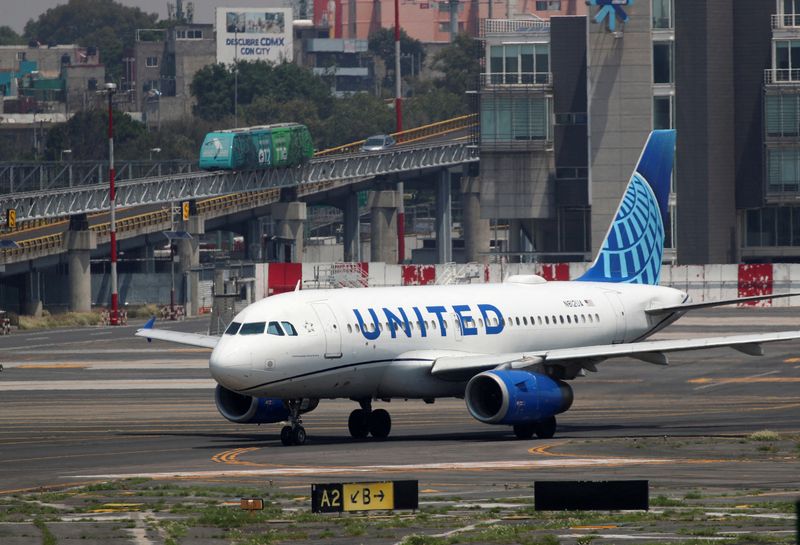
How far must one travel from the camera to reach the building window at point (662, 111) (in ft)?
438

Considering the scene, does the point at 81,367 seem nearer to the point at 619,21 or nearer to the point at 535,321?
the point at 535,321

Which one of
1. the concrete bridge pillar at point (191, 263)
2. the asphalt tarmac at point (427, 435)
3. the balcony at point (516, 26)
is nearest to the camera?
the asphalt tarmac at point (427, 435)

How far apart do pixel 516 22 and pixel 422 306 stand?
99858mm

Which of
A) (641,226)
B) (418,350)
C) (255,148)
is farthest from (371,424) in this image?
(255,148)

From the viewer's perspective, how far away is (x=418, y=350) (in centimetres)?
5259

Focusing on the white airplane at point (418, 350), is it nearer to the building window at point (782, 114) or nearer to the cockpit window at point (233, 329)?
the cockpit window at point (233, 329)

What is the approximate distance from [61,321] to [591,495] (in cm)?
10949

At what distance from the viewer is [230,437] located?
2128 inches

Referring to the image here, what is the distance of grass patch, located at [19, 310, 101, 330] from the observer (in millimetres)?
133375

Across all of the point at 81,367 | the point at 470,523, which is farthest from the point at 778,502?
the point at 81,367

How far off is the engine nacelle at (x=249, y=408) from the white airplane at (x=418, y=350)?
1.2 inches

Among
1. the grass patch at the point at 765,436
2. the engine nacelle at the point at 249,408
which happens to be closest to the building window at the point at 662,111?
the engine nacelle at the point at 249,408

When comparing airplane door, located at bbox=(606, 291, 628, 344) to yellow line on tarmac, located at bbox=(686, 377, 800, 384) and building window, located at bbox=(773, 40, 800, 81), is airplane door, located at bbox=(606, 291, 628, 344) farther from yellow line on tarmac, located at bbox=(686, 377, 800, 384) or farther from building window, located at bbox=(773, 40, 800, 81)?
building window, located at bbox=(773, 40, 800, 81)

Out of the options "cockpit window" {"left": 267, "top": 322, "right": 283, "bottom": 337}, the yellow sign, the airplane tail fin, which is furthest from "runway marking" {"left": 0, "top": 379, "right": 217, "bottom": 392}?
the yellow sign
